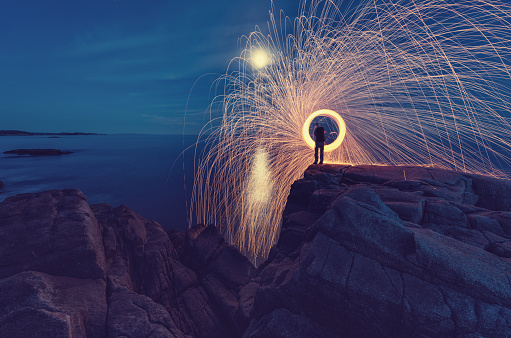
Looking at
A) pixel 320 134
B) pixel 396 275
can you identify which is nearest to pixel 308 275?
pixel 396 275

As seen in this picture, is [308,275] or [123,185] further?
[123,185]

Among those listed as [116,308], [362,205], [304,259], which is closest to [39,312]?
[116,308]

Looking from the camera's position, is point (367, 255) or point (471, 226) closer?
point (367, 255)

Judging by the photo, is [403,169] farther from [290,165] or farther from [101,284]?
[101,284]

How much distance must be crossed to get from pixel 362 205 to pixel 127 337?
605cm

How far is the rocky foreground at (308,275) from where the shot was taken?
13.0 ft

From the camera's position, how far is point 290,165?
19359 mm

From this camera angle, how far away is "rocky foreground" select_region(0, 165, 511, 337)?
3973 millimetres

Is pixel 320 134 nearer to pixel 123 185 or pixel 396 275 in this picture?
pixel 396 275

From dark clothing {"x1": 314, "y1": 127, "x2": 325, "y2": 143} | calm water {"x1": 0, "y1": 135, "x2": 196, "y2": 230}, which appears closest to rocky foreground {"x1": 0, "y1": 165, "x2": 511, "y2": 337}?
dark clothing {"x1": 314, "y1": 127, "x2": 325, "y2": 143}

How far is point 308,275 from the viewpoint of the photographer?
15.4 feet

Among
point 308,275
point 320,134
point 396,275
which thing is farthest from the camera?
point 320,134

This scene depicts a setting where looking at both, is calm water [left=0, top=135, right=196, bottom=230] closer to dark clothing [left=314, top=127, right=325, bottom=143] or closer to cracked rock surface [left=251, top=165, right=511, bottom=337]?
dark clothing [left=314, top=127, right=325, bottom=143]

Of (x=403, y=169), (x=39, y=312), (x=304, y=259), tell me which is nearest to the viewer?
(x=39, y=312)
